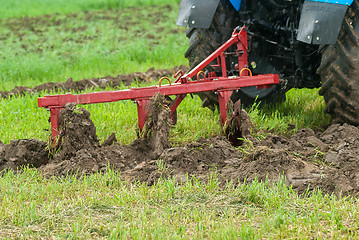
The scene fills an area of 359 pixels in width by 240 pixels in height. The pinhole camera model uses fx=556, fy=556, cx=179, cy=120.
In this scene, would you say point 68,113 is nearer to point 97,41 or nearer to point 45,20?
Result: point 97,41

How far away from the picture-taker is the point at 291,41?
5488 millimetres

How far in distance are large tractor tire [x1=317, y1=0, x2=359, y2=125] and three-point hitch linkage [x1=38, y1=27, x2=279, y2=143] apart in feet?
1.60

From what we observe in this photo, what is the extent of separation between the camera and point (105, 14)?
51.5ft

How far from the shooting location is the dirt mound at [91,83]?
25.6 feet

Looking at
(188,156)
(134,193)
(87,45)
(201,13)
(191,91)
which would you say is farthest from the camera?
(87,45)

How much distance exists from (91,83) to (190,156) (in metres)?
3.96

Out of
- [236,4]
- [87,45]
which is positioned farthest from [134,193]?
[87,45]

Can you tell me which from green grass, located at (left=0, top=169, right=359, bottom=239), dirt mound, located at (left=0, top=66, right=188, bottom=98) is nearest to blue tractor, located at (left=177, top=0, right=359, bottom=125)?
green grass, located at (left=0, top=169, right=359, bottom=239)

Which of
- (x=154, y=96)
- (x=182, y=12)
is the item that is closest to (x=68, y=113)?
(x=154, y=96)

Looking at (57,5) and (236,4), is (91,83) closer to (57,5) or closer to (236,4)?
(236,4)

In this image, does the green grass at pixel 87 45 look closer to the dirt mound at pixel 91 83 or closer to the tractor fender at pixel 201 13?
the dirt mound at pixel 91 83

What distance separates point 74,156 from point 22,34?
30.1ft

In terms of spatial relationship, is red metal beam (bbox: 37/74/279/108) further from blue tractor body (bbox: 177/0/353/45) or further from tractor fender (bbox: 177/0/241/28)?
tractor fender (bbox: 177/0/241/28)

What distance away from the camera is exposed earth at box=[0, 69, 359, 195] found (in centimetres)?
417
